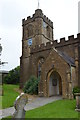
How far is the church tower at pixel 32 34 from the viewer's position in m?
35.7

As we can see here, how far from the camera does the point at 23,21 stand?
3962cm

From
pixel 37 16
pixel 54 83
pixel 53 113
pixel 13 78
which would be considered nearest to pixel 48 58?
pixel 54 83

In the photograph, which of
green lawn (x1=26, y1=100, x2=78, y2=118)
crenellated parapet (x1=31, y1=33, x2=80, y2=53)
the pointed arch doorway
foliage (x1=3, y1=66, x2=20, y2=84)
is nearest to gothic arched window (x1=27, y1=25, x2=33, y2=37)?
crenellated parapet (x1=31, y1=33, x2=80, y2=53)

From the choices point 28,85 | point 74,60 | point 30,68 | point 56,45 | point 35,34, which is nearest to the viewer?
point 74,60

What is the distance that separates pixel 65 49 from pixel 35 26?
38.2 ft

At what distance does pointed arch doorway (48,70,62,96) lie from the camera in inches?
950

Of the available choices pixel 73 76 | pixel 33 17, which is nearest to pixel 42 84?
pixel 73 76

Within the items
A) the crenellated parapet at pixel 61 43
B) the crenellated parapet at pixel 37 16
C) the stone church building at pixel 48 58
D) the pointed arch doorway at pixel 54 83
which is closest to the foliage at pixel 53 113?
the stone church building at pixel 48 58

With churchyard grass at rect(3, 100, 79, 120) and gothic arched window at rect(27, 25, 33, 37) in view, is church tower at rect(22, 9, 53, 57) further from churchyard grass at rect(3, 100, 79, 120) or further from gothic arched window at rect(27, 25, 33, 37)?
churchyard grass at rect(3, 100, 79, 120)

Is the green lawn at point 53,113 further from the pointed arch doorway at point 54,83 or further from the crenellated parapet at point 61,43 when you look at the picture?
the crenellated parapet at point 61,43

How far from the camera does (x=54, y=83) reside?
2531cm

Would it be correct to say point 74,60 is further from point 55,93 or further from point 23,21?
point 23,21

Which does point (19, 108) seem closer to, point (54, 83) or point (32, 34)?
point (54, 83)

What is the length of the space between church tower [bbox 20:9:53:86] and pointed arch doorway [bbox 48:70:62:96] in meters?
10.4
